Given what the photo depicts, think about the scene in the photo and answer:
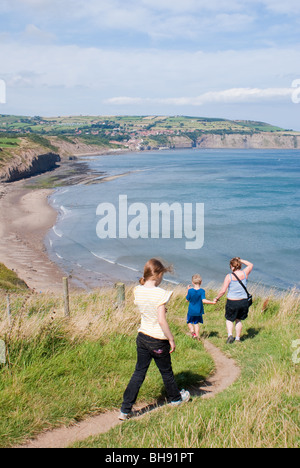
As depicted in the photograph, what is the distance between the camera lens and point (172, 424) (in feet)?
14.9

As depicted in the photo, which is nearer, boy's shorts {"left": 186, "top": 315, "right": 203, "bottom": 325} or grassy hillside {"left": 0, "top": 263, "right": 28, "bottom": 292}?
boy's shorts {"left": 186, "top": 315, "right": 203, "bottom": 325}

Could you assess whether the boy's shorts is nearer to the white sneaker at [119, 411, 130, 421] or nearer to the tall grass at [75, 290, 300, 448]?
the tall grass at [75, 290, 300, 448]

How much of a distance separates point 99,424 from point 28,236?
106 feet

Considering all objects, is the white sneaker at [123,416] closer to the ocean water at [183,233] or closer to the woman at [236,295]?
the woman at [236,295]

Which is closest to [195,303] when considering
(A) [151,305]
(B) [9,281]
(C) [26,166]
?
(A) [151,305]

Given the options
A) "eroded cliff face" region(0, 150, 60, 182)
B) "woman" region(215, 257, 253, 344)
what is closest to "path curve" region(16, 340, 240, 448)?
"woman" region(215, 257, 253, 344)

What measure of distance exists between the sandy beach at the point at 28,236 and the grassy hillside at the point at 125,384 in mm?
6779

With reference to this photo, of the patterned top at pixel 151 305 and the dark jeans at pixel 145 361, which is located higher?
the patterned top at pixel 151 305

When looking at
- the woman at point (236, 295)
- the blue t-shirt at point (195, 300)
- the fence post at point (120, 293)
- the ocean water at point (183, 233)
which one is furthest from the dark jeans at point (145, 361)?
the ocean water at point (183, 233)

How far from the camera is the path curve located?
4539 millimetres

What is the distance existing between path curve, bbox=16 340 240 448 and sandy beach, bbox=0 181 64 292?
800 cm

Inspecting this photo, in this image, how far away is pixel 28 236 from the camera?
35.7 m

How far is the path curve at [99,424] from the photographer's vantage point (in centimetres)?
454

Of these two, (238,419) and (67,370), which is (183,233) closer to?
(67,370)
